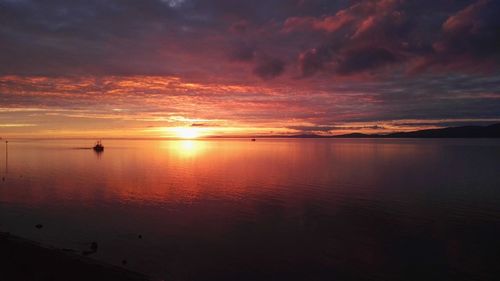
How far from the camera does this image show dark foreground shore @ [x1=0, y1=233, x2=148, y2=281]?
593 inches

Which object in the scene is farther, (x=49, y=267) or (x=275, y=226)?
(x=275, y=226)

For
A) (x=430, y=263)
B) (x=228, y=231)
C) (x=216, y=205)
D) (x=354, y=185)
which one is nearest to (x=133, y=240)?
(x=228, y=231)

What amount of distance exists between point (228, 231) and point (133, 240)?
23.9 ft

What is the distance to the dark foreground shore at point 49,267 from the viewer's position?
593 inches

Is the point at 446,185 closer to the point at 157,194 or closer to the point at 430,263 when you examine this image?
the point at 430,263

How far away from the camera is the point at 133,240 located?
24391 mm

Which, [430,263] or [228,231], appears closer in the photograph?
[430,263]

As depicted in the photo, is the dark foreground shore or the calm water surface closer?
the dark foreground shore

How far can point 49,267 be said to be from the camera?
16.1 m

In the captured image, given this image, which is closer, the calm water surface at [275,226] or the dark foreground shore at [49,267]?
the dark foreground shore at [49,267]

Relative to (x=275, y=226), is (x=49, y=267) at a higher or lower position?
higher

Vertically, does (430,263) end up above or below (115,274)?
below

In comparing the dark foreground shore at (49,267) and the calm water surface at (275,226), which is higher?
the dark foreground shore at (49,267)

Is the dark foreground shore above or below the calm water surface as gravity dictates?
above
